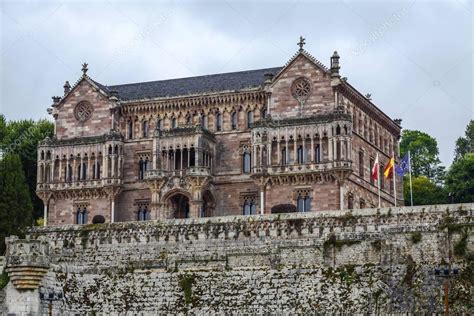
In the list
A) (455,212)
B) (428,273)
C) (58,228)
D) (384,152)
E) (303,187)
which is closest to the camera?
(428,273)

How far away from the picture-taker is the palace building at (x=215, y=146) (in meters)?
77.4

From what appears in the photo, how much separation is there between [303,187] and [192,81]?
16.3m

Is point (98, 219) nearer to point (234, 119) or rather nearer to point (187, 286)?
point (234, 119)

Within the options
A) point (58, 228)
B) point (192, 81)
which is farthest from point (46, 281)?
point (192, 81)

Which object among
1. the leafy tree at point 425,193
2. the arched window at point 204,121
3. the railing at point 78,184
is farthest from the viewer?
the leafy tree at point 425,193

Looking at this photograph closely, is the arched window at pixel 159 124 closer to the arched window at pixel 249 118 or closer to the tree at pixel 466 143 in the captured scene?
the arched window at pixel 249 118

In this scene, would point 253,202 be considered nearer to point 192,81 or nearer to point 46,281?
point 192,81

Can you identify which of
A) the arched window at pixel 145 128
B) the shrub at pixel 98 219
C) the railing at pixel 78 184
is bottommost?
the shrub at pixel 98 219

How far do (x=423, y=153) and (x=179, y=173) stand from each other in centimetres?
4297

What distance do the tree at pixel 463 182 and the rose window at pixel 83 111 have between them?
34.3 m

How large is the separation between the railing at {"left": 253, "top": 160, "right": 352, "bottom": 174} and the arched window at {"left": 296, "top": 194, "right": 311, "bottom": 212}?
2.00 meters

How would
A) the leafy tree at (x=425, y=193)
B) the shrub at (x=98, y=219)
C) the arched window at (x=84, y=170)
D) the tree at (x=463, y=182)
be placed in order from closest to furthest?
the shrub at (x=98, y=219) < the arched window at (x=84, y=170) < the tree at (x=463, y=182) < the leafy tree at (x=425, y=193)

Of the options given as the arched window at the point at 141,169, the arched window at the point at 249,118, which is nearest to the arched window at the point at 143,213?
the arched window at the point at 141,169

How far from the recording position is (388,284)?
155ft
